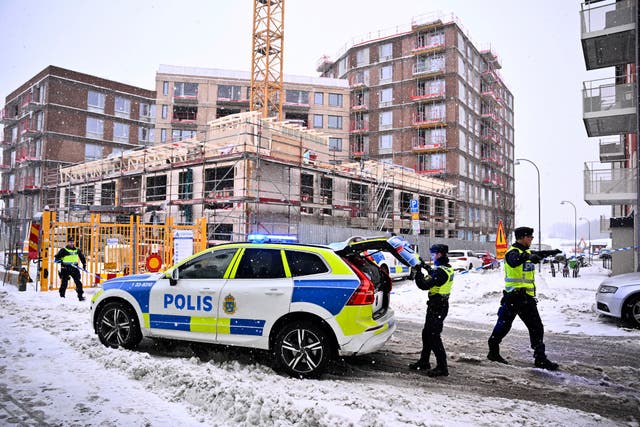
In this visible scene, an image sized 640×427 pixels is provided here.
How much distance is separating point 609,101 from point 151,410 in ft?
66.2

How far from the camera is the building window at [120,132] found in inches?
1967

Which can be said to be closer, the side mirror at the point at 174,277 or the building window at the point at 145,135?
the side mirror at the point at 174,277

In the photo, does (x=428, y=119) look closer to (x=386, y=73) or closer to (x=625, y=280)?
(x=386, y=73)

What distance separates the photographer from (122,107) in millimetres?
50781

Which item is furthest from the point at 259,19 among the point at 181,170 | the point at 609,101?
the point at 609,101

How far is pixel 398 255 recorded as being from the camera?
223 inches

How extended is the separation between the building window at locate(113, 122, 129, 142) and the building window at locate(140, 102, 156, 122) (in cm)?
245

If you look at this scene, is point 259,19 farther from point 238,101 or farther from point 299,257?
point 299,257

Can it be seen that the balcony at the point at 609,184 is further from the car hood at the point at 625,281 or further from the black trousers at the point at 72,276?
the black trousers at the point at 72,276

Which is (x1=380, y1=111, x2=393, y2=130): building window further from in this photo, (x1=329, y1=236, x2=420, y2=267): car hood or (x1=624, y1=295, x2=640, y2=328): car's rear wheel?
(x1=329, y1=236, x2=420, y2=267): car hood

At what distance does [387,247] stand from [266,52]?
41.9 meters

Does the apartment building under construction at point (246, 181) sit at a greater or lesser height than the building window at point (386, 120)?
lesser

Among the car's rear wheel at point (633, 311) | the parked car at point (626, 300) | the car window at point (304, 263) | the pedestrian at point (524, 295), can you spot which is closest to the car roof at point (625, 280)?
the parked car at point (626, 300)

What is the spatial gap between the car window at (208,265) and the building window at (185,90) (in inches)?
1793
